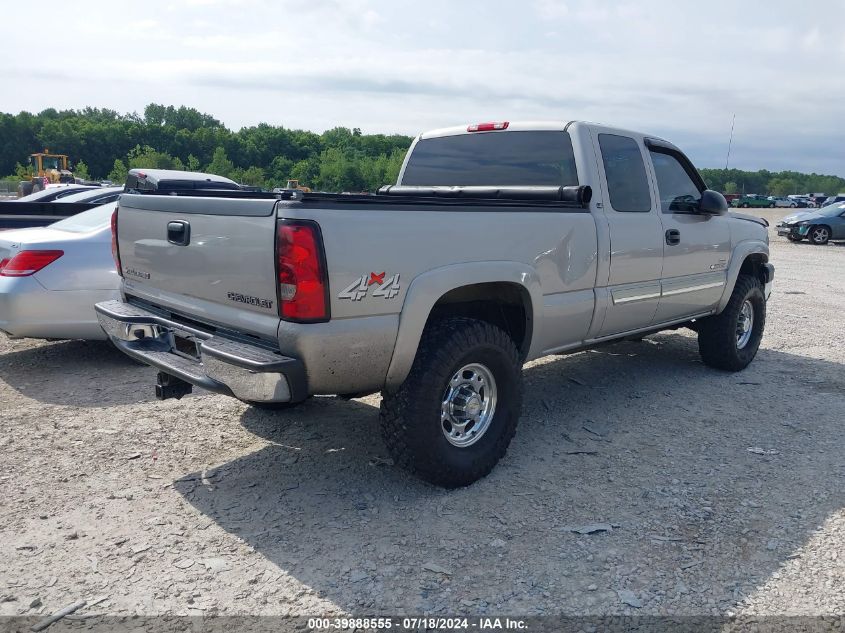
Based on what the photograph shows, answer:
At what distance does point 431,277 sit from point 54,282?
3761 millimetres

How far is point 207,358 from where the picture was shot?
3.22 metres

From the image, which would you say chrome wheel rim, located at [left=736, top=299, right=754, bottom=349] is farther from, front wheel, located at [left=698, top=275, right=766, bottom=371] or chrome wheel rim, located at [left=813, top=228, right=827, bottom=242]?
chrome wheel rim, located at [left=813, top=228, right=827, bottom=242]

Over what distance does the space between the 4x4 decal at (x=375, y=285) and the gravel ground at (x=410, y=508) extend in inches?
44.8

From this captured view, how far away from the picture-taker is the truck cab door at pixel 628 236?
15.0 ft

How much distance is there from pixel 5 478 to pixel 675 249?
4628 millimetres

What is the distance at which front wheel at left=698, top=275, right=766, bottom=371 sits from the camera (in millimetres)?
6070

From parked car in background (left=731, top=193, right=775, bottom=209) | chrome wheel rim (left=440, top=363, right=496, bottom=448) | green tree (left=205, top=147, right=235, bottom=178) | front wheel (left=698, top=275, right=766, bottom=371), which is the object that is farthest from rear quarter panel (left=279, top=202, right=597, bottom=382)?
green tree (left=205, top=147, right=235, bottom=178)

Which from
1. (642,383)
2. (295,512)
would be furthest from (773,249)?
(295,512)

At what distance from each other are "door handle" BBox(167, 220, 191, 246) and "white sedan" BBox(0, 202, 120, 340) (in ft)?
8.28

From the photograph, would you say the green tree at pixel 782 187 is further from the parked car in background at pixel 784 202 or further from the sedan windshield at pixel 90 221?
the sedan windshield at pixel 90 221

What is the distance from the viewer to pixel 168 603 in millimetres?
2727

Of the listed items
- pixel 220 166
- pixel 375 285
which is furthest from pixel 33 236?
pixel 220 166

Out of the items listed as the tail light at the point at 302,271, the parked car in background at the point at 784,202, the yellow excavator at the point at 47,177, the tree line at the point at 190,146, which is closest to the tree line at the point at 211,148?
the tree line at the point at 190,146

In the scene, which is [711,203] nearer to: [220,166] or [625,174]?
[625,174]
